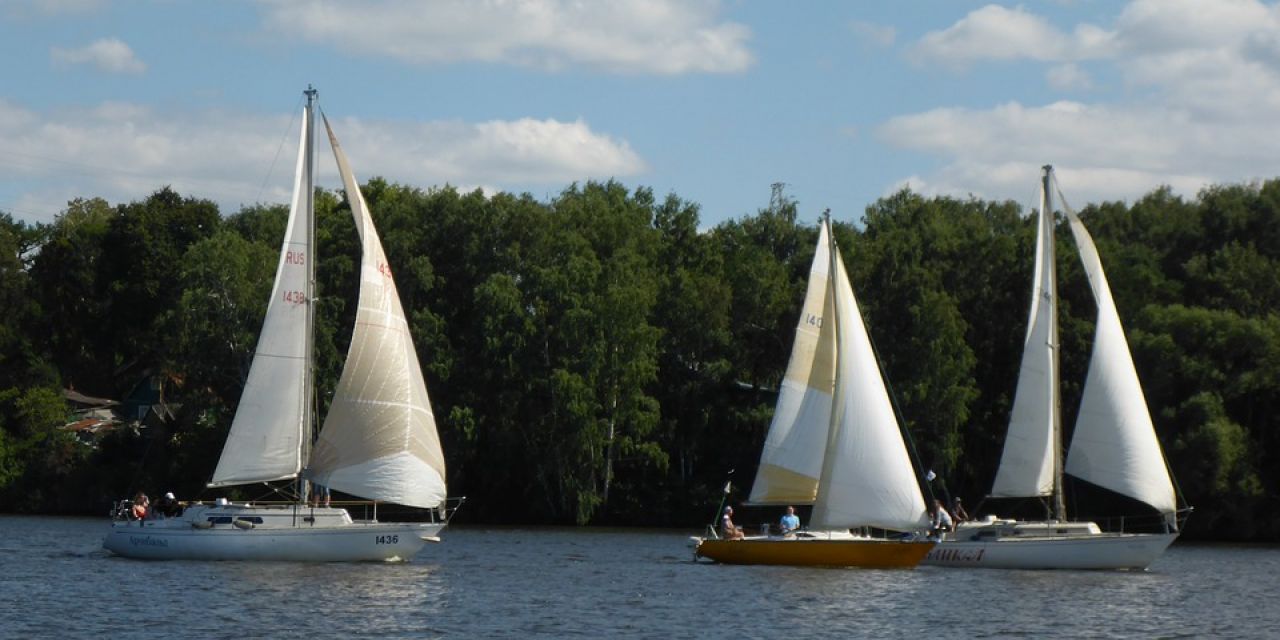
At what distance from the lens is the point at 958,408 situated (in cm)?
7656

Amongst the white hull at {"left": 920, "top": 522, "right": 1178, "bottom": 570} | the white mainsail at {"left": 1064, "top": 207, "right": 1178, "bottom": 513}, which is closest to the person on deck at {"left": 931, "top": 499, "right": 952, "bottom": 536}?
the white hull at {"left": 920, "top": 522, "right": 1178, "bottom": 570}

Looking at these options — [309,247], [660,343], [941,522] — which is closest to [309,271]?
[309,247]

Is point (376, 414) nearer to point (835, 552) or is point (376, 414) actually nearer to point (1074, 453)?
point (835, 552)

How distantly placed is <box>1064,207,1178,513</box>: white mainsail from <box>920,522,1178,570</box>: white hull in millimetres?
1279

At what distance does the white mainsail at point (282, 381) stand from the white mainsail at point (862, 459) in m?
13.4

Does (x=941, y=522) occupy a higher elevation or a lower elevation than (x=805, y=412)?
lower

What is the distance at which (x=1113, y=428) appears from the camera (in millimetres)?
52219

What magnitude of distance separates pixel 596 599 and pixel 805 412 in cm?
1060

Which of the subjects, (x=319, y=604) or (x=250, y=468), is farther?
(x=250, y=468)

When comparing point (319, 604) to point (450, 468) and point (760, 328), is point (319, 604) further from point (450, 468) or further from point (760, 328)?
point (760, 328)

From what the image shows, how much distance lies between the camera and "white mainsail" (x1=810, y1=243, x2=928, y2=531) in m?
50.0

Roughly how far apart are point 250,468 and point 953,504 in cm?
3792

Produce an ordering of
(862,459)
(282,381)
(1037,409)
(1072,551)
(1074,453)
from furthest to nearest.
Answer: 1. (1037,409)
2. (1074,453)
3. (1072,551)
4. (862,459)
5. (282,381)

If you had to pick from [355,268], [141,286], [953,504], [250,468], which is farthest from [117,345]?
[250,468]
